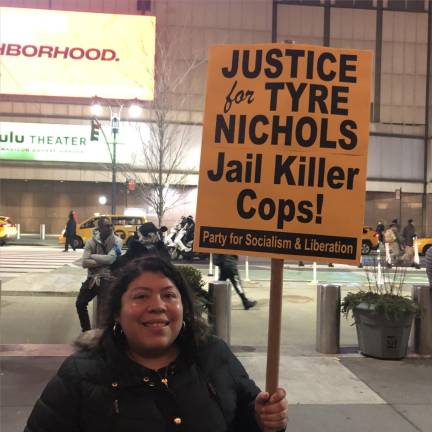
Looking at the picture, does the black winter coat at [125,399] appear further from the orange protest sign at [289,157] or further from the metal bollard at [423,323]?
the metal bollard at [423,323]

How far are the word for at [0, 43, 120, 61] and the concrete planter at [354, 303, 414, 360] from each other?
1285 inches

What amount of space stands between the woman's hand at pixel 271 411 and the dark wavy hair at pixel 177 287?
352 millimetres

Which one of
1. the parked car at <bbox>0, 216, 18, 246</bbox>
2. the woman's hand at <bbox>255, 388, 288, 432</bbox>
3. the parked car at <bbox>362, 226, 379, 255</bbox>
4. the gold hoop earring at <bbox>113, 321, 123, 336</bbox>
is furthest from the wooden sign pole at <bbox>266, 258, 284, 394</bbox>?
the parked car at <bbox>362, 226, 379, 255</bbox>

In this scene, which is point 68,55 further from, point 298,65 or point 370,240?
point 298,65

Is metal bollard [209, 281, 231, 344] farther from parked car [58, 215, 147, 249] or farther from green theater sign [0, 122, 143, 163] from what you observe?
green theater sign [0, 122, 143, 163]

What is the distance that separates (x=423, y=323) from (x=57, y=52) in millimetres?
34566

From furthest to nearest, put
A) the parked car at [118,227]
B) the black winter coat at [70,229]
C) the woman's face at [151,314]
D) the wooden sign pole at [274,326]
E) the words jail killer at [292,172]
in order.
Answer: the parked car at [118,227] → the black winter coat at [70,229] → the words jail killer at [292,172] → the wooden sign pole at [274,326] → the woman's face at [151,314]

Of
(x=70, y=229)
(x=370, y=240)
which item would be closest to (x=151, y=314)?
(x=70, y=229)

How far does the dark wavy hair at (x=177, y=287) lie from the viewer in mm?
1995

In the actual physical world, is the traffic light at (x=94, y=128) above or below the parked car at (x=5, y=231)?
above

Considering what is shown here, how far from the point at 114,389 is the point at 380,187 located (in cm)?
3814

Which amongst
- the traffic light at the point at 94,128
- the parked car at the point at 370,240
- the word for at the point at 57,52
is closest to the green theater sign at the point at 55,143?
the word for at the point at 57,52

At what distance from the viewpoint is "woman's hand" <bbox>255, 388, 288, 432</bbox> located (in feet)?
6.66

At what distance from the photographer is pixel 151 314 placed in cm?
191
